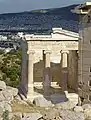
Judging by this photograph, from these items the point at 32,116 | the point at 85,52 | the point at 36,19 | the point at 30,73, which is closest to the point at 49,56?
the point at 30,73

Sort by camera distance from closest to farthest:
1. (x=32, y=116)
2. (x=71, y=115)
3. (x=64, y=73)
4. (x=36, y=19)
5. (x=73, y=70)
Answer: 1. (x=32, y=116)
2. (x=71, y=115)
3. (x=64, y=73)
4. (x=73, y=70)
5. (x=36, y=19)

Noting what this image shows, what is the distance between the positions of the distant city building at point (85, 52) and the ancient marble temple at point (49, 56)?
2307 millimetres

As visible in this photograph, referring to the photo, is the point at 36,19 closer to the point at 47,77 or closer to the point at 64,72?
Answer: the point at 64,72

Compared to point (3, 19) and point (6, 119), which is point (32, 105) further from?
point (3, 19)

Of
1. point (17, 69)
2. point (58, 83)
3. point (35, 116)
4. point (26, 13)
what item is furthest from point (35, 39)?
point (26, 13)

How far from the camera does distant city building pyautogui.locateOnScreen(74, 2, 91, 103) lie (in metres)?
32.6

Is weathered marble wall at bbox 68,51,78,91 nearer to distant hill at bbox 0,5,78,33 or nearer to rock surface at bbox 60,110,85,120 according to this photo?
rock surface at bbox 60,110,85,120

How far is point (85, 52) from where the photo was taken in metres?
33.2

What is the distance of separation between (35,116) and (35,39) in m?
12.0

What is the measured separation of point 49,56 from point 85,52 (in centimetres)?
377

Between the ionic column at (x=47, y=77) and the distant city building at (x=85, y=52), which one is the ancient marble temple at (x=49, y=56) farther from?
the distant city building at (x=85, y=52)

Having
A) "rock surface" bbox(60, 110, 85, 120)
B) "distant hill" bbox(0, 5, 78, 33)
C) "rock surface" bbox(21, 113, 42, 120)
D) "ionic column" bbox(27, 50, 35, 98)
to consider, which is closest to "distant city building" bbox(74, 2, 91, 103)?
"ionic column" bbox(27, 50, 35, 98)

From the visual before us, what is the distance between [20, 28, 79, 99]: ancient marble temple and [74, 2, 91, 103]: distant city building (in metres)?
2.31

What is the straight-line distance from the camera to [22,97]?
116ft
